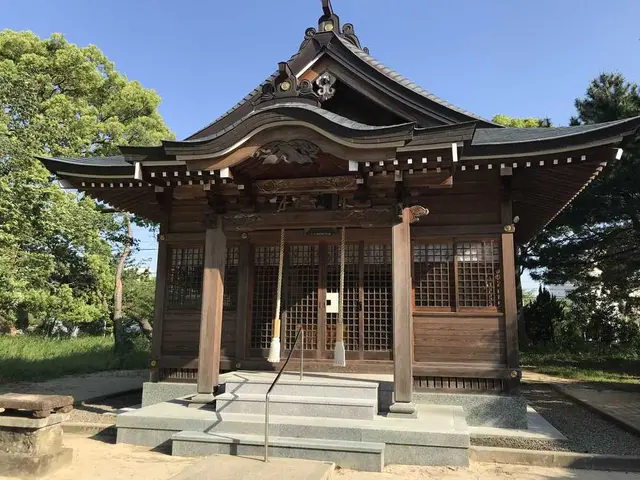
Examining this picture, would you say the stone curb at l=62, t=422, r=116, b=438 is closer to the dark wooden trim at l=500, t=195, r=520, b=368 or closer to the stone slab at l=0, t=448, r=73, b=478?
the stone slab at l=0, t=448, r=73, b=478

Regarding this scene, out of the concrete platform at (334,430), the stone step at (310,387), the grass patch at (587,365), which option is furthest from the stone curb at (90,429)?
the grass patch at (587,365)

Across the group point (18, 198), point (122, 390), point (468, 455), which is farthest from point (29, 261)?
point (468, 455)

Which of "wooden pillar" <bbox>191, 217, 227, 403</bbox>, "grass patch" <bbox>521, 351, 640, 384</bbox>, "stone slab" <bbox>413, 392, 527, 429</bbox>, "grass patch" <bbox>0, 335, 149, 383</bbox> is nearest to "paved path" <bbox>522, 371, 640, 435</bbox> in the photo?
"grass patch" <bbox>521, 351, 640, 384</bbox>

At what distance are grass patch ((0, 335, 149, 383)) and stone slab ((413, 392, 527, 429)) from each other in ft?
38.9

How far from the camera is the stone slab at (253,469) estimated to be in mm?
4723

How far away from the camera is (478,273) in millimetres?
7527

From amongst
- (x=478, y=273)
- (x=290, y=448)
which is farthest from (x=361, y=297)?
(x=290, y=448)

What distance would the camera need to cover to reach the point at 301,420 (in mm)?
6012

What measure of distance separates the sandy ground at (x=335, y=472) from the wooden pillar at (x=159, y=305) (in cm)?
246

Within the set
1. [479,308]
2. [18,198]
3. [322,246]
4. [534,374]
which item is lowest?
[534,374]

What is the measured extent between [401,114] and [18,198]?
11148 millimetres

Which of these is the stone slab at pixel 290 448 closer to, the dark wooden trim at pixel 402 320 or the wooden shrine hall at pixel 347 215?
the dark wooden trim at pixel 402 320

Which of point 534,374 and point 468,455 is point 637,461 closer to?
point 468,455

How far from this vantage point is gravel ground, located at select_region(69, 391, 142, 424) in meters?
7.93
